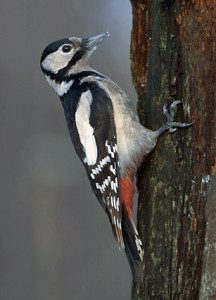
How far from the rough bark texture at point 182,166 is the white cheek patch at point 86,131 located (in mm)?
288

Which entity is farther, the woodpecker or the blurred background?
the blurred background

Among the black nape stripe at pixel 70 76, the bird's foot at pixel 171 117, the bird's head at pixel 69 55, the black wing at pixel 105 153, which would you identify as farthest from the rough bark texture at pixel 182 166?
the bird's head at pixel 69 55

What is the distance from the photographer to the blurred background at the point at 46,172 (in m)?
6.18

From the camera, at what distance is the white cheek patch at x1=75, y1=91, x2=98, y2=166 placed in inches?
141

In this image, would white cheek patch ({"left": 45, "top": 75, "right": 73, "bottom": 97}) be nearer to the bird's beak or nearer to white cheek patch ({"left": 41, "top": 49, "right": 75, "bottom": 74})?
white cheek patch ({"left": 41, "top": 49, "right": 75, "bottom": 74})

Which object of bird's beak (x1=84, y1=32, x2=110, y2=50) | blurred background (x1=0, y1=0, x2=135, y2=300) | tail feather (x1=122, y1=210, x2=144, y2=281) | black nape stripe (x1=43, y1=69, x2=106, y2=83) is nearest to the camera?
tail feather (x1=122, y1=210, x2=144, y2=281)

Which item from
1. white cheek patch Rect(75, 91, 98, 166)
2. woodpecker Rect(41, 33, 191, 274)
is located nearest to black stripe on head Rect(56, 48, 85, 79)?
woodpecker Rect(41, 33, 191, 274)

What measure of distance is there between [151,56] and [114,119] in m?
0.35

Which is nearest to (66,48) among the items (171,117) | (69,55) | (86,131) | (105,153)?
(69,55)

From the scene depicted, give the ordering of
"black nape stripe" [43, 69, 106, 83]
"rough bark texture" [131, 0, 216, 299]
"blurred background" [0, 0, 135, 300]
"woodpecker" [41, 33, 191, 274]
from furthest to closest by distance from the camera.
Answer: "blurred background" [0, 0, 135, 300], "black nape stripe" [43, 69, 106, 83], "woodpecker" [41, 33, 191, 274], "rough bark texture" [131, 0, 216, 299]

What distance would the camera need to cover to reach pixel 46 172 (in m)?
6.50

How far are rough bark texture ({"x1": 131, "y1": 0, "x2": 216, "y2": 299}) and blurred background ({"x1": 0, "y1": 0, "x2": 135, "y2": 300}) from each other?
2.74 metres

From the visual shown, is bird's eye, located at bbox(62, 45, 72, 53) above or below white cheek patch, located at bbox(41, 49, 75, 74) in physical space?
above

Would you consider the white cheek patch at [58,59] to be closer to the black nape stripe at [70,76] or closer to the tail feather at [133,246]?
the black nape stripe at [70,76]
